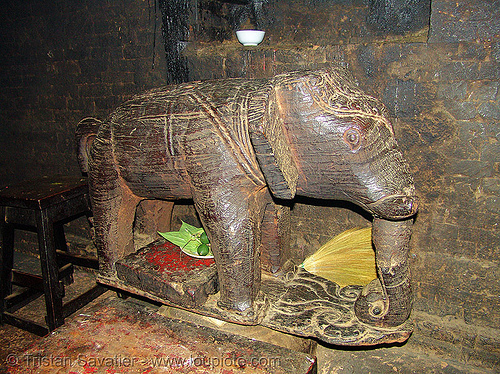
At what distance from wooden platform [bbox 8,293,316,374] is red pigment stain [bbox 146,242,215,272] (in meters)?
0.35

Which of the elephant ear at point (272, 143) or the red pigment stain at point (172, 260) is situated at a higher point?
the elephant ear at point (272, 143)

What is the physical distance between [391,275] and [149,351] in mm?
1365

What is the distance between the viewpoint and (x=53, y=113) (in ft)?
12.7

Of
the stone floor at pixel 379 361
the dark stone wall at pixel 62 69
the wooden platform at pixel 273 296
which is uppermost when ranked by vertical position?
the dark stone wall at pixel 62 69

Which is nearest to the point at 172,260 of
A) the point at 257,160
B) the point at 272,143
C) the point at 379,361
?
the point at 257,160

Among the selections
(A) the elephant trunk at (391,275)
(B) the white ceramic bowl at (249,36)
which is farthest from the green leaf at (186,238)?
(B) the white ceramic bowl at (249,36)

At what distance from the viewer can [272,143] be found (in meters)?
1.58

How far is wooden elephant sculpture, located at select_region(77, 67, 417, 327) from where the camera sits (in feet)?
5.32

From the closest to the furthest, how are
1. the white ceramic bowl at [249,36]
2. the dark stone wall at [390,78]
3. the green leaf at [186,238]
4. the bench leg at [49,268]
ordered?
1. the dark stone wall at [390,78]
2. the green leaf at [186,238]
3. the bench leg at [49,268]
4. the white ceramic bowl at [249,36]

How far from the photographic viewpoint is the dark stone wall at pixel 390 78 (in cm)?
219

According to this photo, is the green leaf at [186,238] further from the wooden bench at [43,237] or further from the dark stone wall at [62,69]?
the dark stone wall at [62,69]

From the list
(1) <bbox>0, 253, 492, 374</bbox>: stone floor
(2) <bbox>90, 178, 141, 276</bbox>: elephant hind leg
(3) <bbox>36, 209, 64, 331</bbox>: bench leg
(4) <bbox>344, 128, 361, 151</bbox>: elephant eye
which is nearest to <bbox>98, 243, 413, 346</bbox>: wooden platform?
(2) <bbox>90, 178, 141, 276</bbox>: elephant hind leg

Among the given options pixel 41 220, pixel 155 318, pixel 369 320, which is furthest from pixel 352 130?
pixel 41 220

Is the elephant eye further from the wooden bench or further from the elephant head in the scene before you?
the wooden bench
